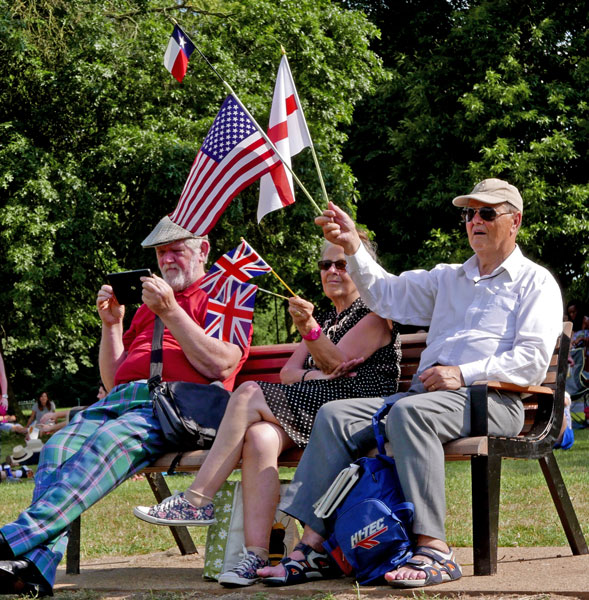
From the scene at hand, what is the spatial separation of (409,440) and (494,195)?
1286 mm

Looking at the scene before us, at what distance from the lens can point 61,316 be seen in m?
18.4

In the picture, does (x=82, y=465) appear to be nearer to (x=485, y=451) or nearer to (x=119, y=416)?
(x=119, y=416)

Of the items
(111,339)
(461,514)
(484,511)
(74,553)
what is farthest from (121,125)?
(484,511)

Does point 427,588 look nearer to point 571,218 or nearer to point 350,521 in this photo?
point 350,521

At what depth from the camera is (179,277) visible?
518 centimetres

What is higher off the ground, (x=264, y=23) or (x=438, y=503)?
(x=264, y=23)

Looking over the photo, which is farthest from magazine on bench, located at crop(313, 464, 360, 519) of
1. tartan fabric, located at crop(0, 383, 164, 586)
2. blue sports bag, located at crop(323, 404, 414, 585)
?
tartan fabric, located at crop(0, 383, 164, 586)

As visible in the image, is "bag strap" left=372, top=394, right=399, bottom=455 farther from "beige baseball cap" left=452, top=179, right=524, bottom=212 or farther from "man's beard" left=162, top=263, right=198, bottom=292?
"man's beard" left=162, top=263, right=198, bottom=292

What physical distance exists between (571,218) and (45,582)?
15.3 meters

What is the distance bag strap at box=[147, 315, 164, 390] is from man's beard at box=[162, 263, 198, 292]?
10.9 inches

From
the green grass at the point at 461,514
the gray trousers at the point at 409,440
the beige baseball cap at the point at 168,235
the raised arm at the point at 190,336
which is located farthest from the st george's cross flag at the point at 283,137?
the green grass at the point at 461,514

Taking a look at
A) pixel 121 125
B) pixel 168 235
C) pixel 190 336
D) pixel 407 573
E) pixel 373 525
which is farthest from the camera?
pixel 121 125

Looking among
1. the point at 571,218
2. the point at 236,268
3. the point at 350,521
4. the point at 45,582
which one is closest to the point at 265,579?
the point at 350,521

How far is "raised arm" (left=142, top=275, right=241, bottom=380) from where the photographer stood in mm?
4617
